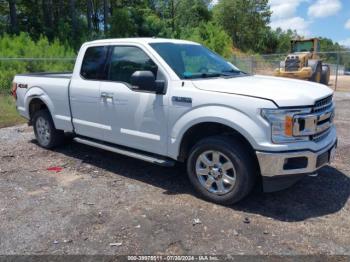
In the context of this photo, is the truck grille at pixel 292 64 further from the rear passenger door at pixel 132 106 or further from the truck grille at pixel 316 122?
the truck grille at pixel 316 122

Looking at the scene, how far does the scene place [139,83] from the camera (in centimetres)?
483

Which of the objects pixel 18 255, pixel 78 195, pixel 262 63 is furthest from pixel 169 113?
pixel 262 63

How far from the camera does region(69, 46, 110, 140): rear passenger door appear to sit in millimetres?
5781

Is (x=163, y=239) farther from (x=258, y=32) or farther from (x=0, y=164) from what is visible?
(x=258, y=32)

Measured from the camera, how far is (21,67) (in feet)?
50.2

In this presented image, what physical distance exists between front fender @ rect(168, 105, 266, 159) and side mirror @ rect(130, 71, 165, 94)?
0.48m

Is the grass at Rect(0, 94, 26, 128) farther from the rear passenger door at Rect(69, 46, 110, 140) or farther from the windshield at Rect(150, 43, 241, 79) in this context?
the windshield at Rect(150, 43, 241, 79)

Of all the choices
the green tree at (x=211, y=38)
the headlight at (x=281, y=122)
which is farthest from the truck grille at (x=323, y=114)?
the green tree at (x=211, y=38)

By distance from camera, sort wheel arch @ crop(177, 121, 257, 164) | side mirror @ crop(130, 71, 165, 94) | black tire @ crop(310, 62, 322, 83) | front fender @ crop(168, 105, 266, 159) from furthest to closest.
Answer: black tire @ crop(310, 62, 322, 83), side mirror @ crop(130, 71, 165, 94), wheel arch @ crop(177, 121, 257, 164), front fender @ crop(168, 105, 266, 159)

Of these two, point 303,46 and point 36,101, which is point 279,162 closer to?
point 36,101

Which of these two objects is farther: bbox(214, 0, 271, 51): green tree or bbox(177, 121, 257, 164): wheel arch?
bbox(214, 0, 271, 51): green tree

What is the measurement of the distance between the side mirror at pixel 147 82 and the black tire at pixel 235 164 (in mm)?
853

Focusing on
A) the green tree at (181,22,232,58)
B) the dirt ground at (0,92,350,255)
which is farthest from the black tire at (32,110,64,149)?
the green tree at (181,22,232,58)

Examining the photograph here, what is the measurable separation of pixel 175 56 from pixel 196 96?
95 centimetres
